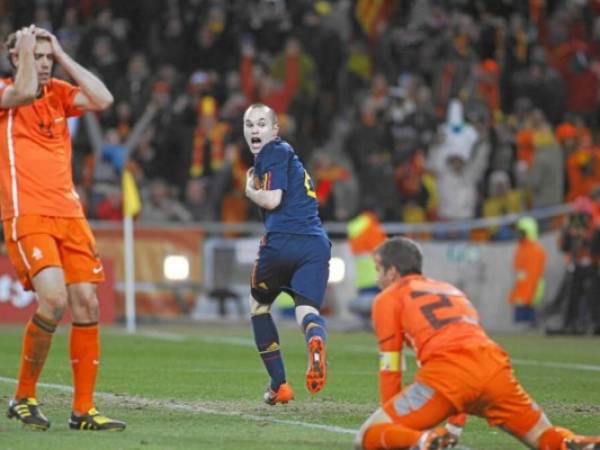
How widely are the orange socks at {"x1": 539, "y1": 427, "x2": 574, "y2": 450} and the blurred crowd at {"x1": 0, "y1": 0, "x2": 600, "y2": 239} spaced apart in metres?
14.6

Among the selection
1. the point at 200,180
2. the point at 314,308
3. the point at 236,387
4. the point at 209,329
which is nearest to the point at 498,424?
the point at 314,308

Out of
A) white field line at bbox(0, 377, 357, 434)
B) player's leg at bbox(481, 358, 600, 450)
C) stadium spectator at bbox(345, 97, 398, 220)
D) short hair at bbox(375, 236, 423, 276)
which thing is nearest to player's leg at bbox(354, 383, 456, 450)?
player's leg at bbox(481, 358, 600, 450)

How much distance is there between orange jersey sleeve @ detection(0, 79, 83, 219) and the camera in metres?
9.35

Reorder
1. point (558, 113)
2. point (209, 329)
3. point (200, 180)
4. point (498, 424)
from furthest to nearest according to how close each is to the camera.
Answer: point (558, 113) → point (200, 180) → point (209, 329) → point (498, 424)

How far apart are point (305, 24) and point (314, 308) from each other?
49.1 ft

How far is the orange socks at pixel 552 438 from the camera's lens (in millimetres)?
7988

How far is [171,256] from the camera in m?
22.4

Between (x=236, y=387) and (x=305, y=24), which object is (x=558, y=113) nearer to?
(x=305, y=24)

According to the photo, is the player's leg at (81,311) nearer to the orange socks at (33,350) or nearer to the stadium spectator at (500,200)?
the orange socks at (33,350)

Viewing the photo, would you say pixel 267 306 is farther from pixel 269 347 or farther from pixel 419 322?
pixel 419 322

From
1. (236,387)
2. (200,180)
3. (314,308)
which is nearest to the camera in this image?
(314,308)

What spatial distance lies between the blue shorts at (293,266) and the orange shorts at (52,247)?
1821mm

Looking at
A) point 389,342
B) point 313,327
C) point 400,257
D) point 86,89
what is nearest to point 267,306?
point 313,327

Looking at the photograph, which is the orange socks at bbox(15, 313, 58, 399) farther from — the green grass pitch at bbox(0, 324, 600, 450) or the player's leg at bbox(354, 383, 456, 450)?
the player's leg at bbox(354, 383, 456, 450)
